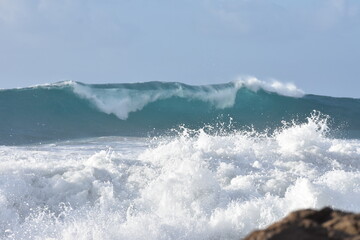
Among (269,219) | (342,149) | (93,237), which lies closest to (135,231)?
(93,237)

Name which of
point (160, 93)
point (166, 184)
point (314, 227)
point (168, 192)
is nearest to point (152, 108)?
point (160, 93)

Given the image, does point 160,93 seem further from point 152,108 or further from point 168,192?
point 168,192

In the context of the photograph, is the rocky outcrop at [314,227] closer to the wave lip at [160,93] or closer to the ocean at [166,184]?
the ocean at [166,184]

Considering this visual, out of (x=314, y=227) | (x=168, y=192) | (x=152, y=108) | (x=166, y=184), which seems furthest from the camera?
(x=152, y=108)

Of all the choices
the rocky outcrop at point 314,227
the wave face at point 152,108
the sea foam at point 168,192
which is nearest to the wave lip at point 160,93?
the wave face at point 152,108

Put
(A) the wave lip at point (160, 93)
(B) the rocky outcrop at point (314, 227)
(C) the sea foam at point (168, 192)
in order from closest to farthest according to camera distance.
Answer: (B) the rocky outcrop at point (314, 227)
(C) the sea foam at point (168, 192)
(A) the wave lip at point (160, 93)

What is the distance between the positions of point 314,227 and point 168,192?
6547 millimetres

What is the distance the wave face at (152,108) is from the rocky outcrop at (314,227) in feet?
55.1

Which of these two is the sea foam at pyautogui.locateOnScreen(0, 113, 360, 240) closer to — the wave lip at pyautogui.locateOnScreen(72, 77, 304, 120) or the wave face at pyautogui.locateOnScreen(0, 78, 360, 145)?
the wave face at pyautogui.locateOnScreen(0, 78, 360, 145)

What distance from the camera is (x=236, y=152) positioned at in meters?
11.3

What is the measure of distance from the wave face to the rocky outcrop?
16.8 meters

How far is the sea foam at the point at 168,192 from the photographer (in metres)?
7.21

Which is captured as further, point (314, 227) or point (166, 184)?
point (166, 184)

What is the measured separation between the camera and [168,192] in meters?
8.61
